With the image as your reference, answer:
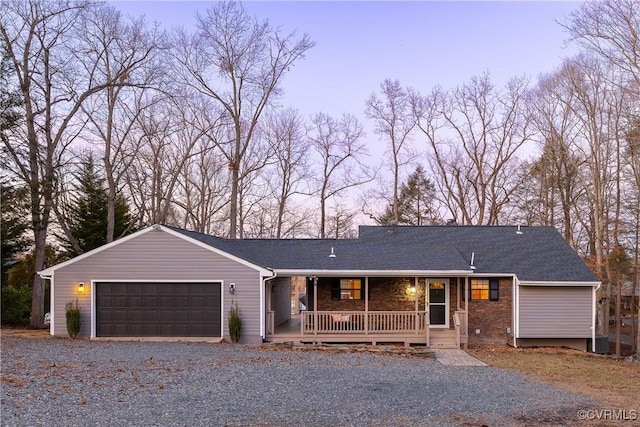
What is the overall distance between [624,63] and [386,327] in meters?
12.3

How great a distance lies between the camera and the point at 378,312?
1662cm

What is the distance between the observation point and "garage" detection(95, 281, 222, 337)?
16.2 m

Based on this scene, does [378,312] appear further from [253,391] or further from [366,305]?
[253,391]

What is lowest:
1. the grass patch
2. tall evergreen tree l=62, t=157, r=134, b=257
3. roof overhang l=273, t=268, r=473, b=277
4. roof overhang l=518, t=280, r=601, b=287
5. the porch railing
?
the grass patch

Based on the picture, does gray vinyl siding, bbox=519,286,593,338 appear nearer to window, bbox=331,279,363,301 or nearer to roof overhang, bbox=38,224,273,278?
window, bbox=331,279,363,301

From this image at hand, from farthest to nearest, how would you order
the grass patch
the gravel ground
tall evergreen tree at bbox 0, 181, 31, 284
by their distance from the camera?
tall evergreen tree at bbox 0, 181, 31, 284 < the grass patch < the gravel ground

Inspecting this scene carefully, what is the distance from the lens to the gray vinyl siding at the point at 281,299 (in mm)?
19389

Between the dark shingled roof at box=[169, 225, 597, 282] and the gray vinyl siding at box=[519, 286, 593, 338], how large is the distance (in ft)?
1.78

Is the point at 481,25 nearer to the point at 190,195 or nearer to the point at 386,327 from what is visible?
the point at 386,327

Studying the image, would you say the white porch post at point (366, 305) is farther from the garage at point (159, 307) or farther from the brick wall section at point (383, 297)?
the garage at point (159, 307)

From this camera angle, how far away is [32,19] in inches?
774

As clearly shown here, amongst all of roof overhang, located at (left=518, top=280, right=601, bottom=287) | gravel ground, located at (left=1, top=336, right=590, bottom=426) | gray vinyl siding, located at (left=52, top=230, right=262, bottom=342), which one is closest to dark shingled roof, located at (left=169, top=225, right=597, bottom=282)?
roof overhang, located at (left=518, top=280, right=601, bottom=287)

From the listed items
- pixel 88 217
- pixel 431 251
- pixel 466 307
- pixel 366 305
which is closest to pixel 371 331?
pixel 366 305

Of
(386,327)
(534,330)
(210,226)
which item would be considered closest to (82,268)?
(386,327)
